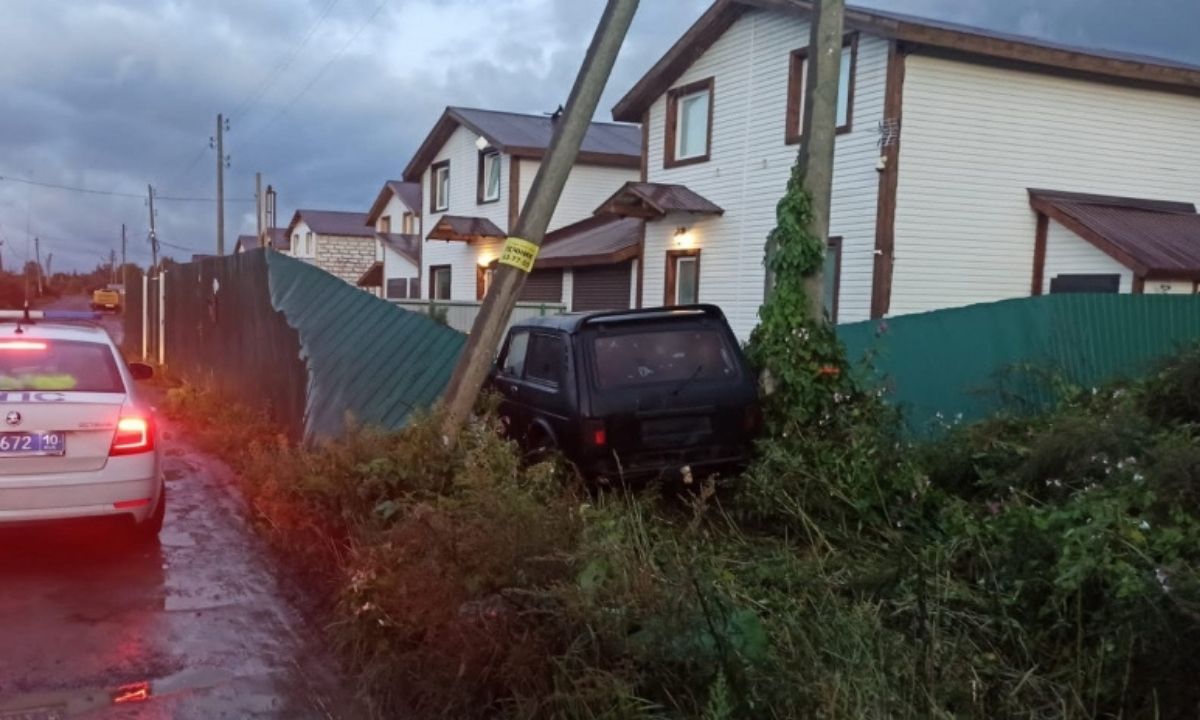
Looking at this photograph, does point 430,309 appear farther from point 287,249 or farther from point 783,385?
point 287,249

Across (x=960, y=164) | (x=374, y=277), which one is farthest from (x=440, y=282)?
(x=960, y=164)

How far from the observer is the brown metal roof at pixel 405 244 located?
33.1 m

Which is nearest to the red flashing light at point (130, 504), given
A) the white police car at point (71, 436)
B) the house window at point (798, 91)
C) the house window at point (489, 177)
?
the white police car at point (71, 436)

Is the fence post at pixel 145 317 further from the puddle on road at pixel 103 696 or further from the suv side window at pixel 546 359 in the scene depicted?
the puddle on road at pixel 103 696

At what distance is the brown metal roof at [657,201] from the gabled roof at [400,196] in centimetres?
1973

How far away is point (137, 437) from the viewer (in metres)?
6.49

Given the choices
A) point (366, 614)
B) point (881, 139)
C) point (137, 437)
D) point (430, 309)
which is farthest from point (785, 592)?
point (430, 309)

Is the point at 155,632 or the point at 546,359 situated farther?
the point at 546,359

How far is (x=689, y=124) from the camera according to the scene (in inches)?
741

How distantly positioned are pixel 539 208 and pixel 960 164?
988 cm

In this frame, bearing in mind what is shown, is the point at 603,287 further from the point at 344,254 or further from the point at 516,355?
the point at 344,254

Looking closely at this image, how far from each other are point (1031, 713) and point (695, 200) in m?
14.9

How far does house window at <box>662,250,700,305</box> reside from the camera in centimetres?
1861

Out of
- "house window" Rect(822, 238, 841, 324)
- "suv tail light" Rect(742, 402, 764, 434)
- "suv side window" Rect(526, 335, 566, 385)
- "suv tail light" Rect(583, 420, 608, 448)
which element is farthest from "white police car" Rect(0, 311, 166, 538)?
"house window" Rect(822, 238, 841, 324)
